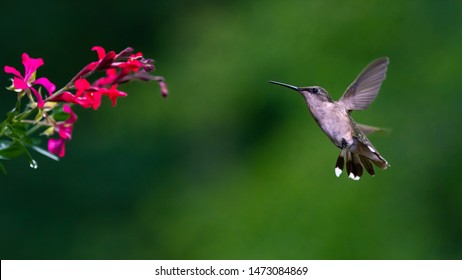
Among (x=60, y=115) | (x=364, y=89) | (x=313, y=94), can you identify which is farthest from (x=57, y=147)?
(x=364, y=89)

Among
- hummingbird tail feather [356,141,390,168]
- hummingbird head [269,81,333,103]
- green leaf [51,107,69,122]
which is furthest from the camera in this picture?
hummingbird head [269,81,333,103]

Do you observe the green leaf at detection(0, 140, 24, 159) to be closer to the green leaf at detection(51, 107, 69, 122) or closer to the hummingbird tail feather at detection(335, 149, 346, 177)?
the green leaf at detection(51, 107, 69, 122)

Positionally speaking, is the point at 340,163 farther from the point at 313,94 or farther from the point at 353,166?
the point at 313,94

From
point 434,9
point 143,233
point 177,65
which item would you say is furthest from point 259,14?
point 143,233

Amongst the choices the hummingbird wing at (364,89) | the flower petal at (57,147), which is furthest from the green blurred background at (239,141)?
the flower petal at (57,147)

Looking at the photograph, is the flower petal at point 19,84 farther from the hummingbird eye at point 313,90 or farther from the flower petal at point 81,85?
the hummingbird eye at point 313,90

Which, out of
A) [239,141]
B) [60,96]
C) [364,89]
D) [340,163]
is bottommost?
[239,141]

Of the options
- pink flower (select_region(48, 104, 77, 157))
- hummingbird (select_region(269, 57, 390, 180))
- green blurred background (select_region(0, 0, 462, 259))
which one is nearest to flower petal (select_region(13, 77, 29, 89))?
pink flower (select_region(48, 104, 77, 157))
